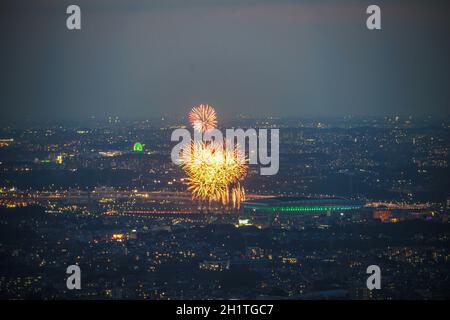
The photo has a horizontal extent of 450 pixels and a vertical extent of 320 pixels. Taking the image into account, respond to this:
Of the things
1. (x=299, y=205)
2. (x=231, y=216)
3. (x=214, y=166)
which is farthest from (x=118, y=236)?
(x=299, y=205)

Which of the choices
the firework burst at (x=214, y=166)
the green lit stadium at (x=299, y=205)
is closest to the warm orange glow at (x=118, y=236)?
the firework burst at (x=214, y=166)

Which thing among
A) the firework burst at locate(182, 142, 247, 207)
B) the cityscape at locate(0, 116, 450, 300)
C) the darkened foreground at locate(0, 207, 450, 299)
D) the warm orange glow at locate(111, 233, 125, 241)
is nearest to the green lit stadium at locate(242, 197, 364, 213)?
the cityscape at locate(0, 116, 450, 300)

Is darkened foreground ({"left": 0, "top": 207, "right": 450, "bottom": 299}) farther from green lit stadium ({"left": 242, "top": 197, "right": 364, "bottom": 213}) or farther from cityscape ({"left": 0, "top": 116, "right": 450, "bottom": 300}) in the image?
green lit stadium ({"left": 242, "top": 197, "right": 364, "bottom": 213})

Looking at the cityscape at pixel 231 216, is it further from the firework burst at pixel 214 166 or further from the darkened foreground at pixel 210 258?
the firework burst at pixel 214 166

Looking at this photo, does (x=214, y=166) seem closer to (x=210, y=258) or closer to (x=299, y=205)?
(x=210, y=258)

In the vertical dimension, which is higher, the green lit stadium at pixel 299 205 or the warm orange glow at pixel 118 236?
the green lit stadium at pixel 299 205

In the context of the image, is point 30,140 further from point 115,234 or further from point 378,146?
point 115,234
